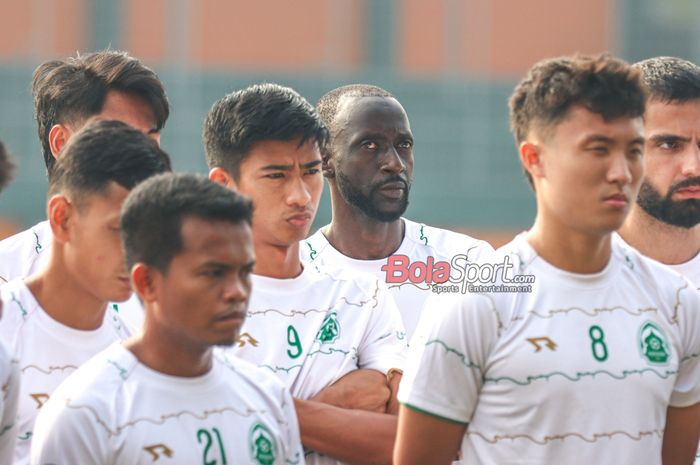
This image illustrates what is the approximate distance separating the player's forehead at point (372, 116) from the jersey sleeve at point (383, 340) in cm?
83

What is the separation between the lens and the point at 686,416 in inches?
147

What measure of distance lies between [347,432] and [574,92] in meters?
1.08

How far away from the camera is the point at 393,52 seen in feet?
70.3

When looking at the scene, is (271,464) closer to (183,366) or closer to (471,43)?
(183,366)

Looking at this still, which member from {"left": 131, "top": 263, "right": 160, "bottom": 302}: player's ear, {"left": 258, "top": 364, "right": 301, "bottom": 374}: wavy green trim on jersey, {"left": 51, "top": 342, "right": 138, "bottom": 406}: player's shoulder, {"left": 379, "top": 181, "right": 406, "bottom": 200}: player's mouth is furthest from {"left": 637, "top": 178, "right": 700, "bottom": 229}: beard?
{"left": 51, "top": 342, "right": 138, "bottom": 406}: player's shoulder

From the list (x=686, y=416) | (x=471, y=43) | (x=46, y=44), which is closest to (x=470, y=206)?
(x=471, y=43)

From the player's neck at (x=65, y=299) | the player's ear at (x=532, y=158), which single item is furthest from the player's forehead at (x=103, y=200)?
the player's ear at (x=532, y=158)

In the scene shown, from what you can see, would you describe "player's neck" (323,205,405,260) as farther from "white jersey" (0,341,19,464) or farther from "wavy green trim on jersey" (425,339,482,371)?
"white jersey" (0,341,19,464)

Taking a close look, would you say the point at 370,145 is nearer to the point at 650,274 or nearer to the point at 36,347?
the point at 650,274

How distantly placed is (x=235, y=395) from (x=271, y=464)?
7.2 inches

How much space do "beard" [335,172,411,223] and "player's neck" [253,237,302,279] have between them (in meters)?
0.70

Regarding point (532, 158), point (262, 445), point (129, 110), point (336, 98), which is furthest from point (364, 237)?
point (262, 445)

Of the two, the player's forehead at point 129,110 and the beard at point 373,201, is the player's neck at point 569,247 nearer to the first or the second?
the beard at point 373,201

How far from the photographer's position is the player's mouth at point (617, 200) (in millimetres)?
3537
